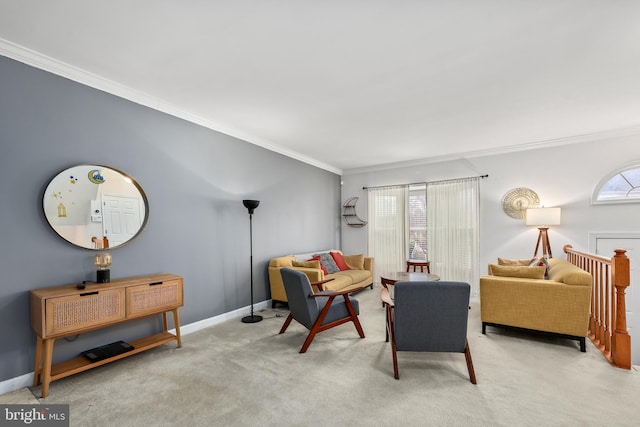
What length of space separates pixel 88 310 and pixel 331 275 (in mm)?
3313

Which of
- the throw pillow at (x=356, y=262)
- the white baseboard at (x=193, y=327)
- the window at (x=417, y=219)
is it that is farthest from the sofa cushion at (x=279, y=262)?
the window at (x=417, y=219)

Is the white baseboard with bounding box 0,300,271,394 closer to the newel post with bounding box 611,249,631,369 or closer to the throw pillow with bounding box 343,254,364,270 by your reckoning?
the throw pillow with bounding box 343,254,364,270

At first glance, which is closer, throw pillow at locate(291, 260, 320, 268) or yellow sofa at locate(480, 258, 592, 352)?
yellow sofa at locate(480, 258, 592, 352)

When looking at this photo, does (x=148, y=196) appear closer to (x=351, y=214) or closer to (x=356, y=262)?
(x=356, y=262)

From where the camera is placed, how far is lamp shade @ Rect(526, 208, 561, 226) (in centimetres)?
431

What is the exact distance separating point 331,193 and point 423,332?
172 inches

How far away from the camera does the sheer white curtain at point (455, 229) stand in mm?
5250

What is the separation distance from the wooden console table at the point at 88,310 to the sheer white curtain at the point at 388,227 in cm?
427

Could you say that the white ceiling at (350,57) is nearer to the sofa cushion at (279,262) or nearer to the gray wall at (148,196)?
the gray wall at (148,196)

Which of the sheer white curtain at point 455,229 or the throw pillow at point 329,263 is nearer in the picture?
the throw pillow at point 329,263

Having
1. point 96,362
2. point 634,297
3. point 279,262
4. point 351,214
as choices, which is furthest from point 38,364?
point 634,297

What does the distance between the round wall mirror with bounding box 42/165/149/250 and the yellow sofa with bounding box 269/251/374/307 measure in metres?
1.99

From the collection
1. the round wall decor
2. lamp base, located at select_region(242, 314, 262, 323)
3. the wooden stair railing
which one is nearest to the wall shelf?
the round wall decor

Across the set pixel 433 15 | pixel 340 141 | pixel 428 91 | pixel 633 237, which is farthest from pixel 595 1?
pixel 633 237
